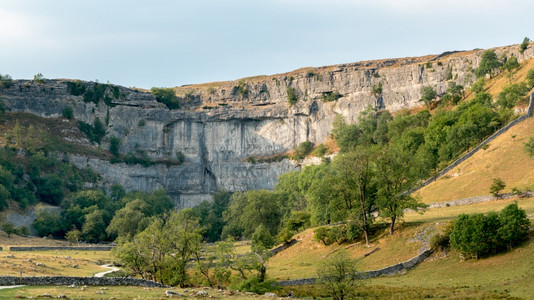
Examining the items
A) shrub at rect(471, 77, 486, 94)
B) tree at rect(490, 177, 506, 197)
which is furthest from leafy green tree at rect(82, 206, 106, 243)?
shrub at rect(471, 77, 486, 94)

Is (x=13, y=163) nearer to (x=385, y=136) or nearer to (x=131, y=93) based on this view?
(x=131, y=93)

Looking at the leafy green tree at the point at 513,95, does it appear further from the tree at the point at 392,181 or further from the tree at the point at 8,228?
the tree at the point at 8,228

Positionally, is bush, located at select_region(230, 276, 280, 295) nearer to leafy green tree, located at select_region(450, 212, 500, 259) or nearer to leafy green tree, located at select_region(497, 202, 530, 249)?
leafy green tree, located at select_region(450, 212, 500, 259)

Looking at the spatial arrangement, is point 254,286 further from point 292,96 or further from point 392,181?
point 292,96

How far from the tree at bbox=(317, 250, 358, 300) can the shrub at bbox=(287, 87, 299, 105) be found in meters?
96.8

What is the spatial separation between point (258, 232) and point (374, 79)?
7176cm

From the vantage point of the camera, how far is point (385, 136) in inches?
4166

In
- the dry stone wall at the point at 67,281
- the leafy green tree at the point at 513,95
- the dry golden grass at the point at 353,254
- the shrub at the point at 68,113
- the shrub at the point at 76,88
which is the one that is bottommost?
the dry golden grass at the point at 353,254

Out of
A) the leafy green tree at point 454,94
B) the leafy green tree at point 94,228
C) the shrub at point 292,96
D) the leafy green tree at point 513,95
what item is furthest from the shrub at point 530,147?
the shrub at point 292,96

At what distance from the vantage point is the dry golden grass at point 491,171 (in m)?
60.4

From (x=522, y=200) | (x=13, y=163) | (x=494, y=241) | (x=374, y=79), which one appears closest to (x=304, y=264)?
(x=494, y=241)

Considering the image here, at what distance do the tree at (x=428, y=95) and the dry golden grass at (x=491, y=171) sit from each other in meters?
38.7

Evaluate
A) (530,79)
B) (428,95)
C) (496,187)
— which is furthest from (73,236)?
(530,79)

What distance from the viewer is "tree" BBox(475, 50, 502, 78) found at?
345 ft
